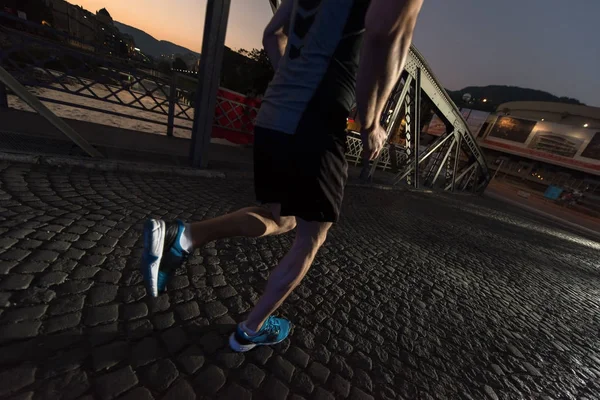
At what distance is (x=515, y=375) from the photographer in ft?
6.19

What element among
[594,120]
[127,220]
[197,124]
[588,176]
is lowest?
[127,220]

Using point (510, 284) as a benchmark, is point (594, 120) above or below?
above

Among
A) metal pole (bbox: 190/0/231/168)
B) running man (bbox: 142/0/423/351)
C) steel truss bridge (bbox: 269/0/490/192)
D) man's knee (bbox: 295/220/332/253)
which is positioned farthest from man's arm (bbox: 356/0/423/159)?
steel truss bridge (bbox: 269/0/490/192)

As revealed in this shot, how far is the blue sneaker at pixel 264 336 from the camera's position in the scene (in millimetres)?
1468

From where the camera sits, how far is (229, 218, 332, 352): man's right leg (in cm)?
128

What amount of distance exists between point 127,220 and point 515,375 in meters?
3.50

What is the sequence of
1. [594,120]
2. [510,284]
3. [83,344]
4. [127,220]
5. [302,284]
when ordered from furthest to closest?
[594,120], [510,284], [127,220], [302,284], [83,344]

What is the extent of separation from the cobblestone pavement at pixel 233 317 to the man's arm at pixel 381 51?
4.67ft

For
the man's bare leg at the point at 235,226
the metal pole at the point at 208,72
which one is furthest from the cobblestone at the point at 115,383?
the metal pole at the point at 208,72

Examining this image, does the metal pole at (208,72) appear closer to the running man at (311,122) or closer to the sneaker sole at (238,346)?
the running man at (311,122)

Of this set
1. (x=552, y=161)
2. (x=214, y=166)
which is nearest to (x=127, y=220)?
(x=214, y=166)

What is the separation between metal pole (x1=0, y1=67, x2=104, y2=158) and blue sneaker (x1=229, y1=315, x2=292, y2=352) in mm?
3448

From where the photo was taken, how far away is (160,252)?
1304mm

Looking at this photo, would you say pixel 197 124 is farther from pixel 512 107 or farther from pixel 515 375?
pixel 512 107
